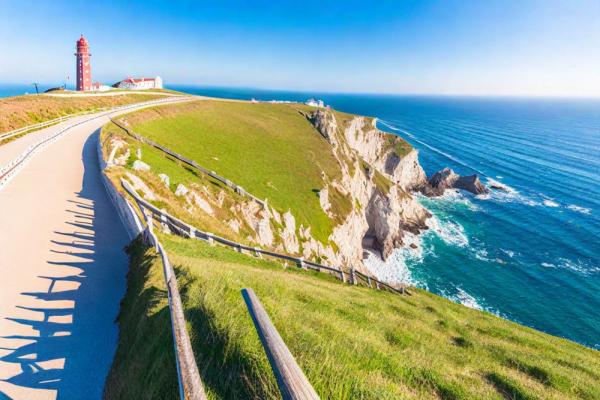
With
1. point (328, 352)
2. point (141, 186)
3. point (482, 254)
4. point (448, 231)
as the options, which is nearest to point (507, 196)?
point (448, 231)

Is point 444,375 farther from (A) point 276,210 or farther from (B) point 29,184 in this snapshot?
(A) point 276,210

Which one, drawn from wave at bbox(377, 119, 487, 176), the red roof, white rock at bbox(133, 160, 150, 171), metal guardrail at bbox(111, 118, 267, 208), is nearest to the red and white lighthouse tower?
the red roof

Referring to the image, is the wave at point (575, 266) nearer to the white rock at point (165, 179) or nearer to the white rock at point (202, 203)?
the white rock at point (202, 203)

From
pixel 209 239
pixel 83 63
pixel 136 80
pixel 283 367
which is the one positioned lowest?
pixel 209 239

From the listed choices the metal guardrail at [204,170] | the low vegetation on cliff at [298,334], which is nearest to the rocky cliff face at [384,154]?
the metal guardrail at [204,170]

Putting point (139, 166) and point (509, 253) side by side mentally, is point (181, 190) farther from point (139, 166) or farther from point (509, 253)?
point (509, 253)

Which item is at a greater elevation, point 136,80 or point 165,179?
point 136,80

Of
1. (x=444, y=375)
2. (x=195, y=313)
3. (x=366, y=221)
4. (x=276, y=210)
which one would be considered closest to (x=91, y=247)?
(x=195, y=313)
